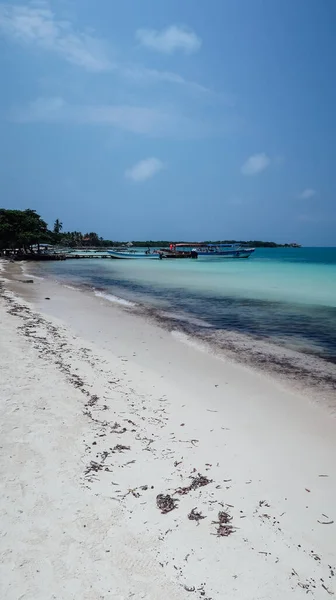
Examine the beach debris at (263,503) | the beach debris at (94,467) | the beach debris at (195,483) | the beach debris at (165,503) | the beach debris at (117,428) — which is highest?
the beach debris at (94,467)

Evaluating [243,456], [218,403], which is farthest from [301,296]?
[243,456]

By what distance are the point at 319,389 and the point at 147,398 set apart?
343 centimetres

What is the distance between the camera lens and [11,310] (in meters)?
13.3

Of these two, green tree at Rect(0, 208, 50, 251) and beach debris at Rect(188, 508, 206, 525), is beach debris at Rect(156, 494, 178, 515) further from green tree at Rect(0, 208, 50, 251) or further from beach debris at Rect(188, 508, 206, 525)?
green tree at Rect(0, 208, 50, 251)

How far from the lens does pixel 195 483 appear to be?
12.0 ft

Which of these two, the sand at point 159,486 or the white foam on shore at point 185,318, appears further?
the white foam on shore at point 185,318

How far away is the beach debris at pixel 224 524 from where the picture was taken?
3.03m

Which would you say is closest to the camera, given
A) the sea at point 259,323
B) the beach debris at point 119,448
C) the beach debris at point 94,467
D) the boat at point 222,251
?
the beach debris at point 94,467

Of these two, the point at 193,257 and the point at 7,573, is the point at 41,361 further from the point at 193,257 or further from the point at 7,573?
the point at 193,257

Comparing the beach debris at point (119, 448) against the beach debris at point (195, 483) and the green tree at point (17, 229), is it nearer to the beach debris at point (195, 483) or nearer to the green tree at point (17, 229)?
the beach debris at point (195, 483)

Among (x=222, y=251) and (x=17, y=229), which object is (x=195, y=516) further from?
(x=222, y=251)

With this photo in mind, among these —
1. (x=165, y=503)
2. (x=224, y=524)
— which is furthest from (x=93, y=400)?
(x=224, y=524)

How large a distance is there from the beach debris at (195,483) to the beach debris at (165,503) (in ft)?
0.43

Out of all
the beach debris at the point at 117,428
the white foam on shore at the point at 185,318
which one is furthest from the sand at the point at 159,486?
the white foam on shore at the point at 185,318
